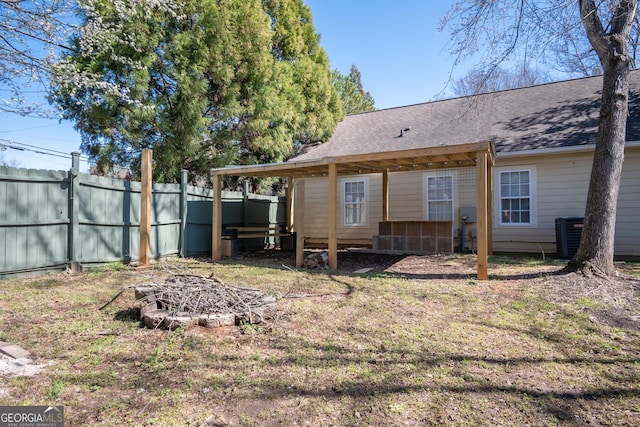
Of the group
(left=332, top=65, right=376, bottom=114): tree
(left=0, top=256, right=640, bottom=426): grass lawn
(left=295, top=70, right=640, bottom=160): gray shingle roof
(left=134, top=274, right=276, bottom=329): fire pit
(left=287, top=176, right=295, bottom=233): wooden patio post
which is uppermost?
(left=332, top=65, right=376, bottom=114): tree

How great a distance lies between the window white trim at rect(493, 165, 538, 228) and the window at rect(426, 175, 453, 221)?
114 centimetres

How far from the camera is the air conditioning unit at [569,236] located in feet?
26.8

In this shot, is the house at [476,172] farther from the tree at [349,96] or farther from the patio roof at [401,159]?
the tree at [349,96]

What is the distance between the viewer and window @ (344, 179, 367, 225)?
11617 mm

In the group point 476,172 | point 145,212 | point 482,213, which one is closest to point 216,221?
point 145,212

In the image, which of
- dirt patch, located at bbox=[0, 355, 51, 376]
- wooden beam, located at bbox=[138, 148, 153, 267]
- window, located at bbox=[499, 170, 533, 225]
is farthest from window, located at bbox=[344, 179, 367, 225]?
dirt patch, located at bbox=[0, 355, 51, 376]

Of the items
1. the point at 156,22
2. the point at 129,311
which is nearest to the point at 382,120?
the point at 156,22

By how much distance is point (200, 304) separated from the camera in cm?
382

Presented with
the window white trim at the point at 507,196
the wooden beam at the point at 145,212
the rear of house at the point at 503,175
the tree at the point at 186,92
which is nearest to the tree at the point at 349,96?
the rear of house at the point at 503,175

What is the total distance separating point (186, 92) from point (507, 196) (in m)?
8.52

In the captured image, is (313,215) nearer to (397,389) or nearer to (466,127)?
(466,127)

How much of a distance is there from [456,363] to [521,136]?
8.31m

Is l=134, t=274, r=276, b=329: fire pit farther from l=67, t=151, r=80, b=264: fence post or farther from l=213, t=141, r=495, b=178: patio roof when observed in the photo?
l=213, t=141, r=495, b=178: patio roof

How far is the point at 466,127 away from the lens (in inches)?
428
